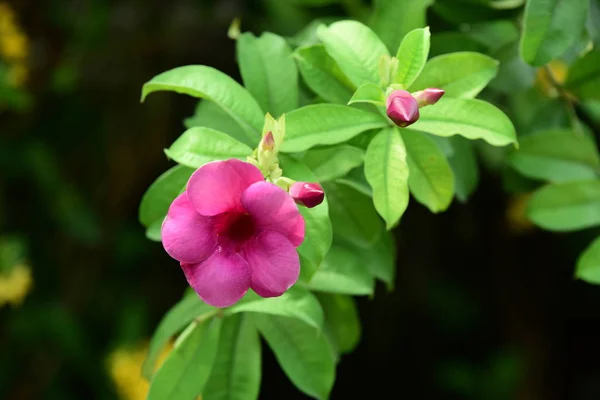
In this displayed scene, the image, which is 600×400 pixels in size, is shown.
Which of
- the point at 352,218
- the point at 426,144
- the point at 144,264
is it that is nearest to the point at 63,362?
the point at 144,264

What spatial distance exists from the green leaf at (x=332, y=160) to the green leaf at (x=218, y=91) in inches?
2.4

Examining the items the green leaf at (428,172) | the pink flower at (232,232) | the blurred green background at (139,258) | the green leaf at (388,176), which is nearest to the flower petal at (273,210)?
the pink flower at (232,232)

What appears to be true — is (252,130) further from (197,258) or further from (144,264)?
(144,264)

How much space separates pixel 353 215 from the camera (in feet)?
2.40

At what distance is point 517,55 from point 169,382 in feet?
2.00

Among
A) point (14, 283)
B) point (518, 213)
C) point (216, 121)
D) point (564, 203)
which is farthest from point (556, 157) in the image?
point (14, 283)

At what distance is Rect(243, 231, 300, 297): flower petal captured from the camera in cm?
52

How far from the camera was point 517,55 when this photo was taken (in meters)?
0.89

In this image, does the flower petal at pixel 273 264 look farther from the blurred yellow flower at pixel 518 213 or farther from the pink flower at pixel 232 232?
the blurred yellow flower at pixel 518 213

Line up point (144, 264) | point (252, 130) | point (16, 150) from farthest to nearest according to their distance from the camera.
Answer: point (144, 264) → point (16, 150) → point (252, 130)

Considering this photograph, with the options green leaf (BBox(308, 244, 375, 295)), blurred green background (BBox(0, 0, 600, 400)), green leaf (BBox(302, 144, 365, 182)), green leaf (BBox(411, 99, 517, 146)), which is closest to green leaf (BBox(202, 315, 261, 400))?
green leaf (BBox(308, 244, 375, 295))

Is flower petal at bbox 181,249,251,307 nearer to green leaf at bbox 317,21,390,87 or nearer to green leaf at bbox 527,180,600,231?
green leaf at bbox 317,21,390,87

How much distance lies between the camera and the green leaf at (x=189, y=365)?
696 mm

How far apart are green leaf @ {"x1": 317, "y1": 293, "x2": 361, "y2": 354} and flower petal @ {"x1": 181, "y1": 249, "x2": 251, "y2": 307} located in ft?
1.02
